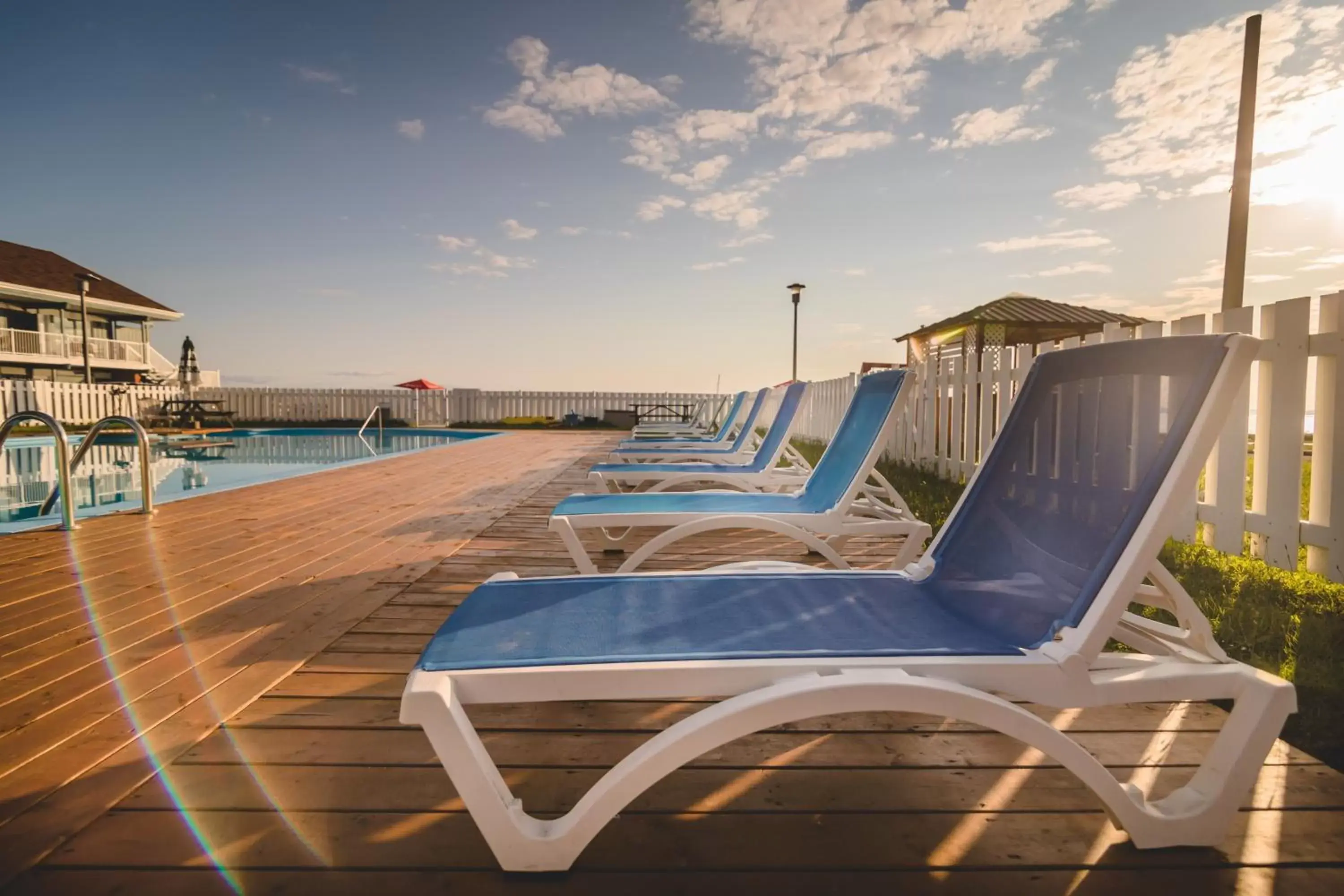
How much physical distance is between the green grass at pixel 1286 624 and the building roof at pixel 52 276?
100 feet

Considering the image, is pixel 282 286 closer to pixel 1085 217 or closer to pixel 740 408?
pixel 740 408

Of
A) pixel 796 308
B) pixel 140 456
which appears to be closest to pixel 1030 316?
pixel 796 308

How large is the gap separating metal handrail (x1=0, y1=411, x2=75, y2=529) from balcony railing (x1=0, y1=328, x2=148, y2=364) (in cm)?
2398

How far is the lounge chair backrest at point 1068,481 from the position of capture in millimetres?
1328

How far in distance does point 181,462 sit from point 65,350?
16996mm

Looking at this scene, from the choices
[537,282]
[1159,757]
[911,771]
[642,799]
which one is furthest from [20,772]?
[537,282]

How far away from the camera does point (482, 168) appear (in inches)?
551

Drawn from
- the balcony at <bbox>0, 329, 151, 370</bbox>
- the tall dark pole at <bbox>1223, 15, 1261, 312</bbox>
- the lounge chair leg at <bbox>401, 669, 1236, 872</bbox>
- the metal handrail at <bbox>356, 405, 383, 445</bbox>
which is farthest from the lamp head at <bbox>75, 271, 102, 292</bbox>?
the tall dark pole at <bbox>1223, 15, 1261, 312</bbox>

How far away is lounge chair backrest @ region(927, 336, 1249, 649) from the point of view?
1328 mm

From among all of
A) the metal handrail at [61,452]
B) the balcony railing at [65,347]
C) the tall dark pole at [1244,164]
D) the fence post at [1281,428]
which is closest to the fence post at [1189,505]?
the fence post at [1281,428]

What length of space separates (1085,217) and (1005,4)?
9.15ft

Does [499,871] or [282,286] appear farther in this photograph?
[282,286]

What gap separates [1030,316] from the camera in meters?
13.3

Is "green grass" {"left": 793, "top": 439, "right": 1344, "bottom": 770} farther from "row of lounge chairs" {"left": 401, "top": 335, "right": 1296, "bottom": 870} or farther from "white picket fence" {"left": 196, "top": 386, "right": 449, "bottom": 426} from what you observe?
"white picket fence" {"left": 196, "top": 386, "right": 449, "bottom": 426}
